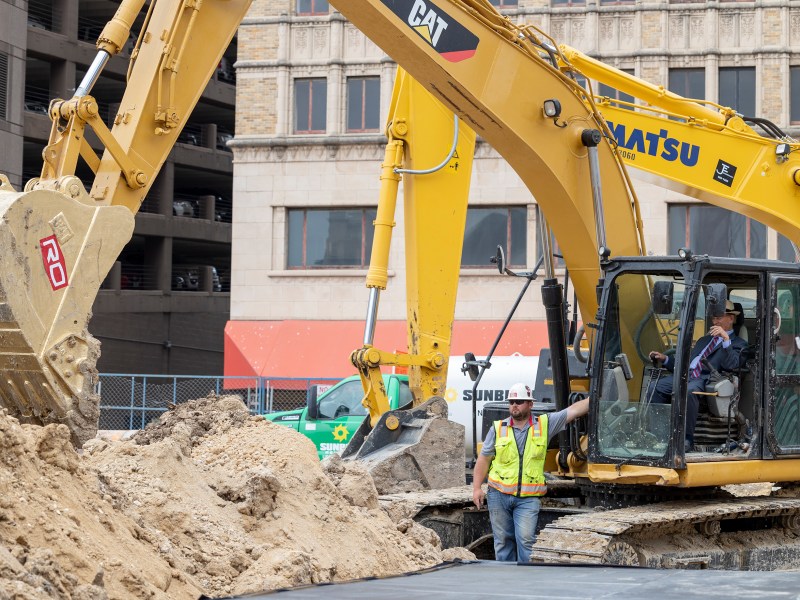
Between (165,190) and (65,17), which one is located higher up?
(65,17)

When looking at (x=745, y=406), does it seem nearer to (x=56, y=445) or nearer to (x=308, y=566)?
(x=308, y=566)

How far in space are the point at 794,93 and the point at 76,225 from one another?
27051 mm

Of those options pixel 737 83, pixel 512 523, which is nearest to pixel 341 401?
pixel 512 523

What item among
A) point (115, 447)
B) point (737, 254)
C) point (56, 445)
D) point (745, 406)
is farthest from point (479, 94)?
point (737, 254)

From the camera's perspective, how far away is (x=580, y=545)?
8.53 meters

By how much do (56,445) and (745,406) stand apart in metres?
5.33

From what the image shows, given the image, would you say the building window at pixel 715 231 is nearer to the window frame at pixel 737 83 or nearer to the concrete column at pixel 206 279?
the window frame at pixel 737 83

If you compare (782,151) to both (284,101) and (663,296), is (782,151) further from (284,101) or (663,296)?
(284,101)

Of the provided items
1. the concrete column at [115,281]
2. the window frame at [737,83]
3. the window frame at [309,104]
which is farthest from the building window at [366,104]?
the concrete column at [115,281]

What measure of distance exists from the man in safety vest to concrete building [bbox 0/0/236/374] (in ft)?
101

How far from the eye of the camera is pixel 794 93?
1201 inches

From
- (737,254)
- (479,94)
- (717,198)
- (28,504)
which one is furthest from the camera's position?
(737,254)

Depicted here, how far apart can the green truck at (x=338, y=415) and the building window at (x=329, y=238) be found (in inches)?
476

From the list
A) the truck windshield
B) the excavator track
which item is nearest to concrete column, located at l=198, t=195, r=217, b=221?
the excavator track
